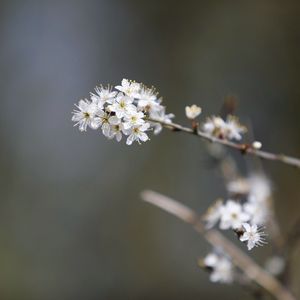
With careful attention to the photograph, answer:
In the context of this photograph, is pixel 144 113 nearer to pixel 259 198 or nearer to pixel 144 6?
pixel 259 198

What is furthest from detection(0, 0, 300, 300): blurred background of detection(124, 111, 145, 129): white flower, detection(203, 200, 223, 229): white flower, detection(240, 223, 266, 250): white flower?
detection(124, 111, 145, 129): white flower

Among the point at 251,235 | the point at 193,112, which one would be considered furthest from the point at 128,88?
the point at 251,235

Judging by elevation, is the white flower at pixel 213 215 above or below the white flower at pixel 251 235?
above

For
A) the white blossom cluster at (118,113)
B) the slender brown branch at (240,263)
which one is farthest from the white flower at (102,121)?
the slender brown branch at (240,263)

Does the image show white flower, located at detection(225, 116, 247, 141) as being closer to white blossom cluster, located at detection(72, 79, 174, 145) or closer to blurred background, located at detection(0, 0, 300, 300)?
white blossom cluster, located at detection(72, 79, 174, 145)

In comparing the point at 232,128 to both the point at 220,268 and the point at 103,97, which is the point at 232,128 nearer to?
the point at 103,97

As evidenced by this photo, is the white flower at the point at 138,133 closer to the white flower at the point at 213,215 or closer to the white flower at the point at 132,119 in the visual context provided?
the white flower at the point at 132,119

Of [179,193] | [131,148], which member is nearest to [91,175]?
[131,148]
